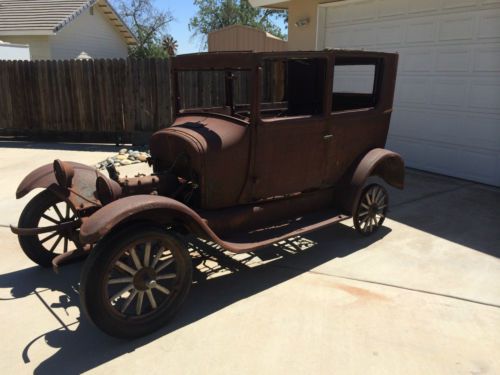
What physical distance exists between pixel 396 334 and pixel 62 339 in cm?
251

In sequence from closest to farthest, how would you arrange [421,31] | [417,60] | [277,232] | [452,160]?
[277,232]
[452,160]
[421,31]
[417,60]

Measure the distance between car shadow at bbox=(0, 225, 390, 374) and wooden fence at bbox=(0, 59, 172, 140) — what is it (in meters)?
6.59

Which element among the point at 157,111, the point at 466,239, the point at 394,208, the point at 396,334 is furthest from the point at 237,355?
the point at 157,111

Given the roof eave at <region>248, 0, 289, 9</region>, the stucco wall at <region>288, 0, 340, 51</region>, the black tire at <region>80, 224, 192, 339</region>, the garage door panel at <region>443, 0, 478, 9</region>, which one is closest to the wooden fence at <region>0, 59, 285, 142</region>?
the stucco wall at <region>288, 0, 340, 51</region>

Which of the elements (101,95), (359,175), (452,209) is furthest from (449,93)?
(101,95)

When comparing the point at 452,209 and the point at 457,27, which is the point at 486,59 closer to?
the point at 457,27

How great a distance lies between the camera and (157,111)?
10.4m

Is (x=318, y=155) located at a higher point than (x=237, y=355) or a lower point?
higher

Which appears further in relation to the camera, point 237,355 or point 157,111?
point 157,111

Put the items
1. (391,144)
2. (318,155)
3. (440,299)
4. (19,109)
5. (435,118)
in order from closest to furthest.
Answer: (440,299)
(318,155)
(435,118)
(391,144)
(19,109)

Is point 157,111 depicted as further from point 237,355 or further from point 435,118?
point 237,355

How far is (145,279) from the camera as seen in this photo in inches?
124

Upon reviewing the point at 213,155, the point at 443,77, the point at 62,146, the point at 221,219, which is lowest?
the point at 62,146

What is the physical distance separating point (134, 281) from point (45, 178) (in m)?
1.56
